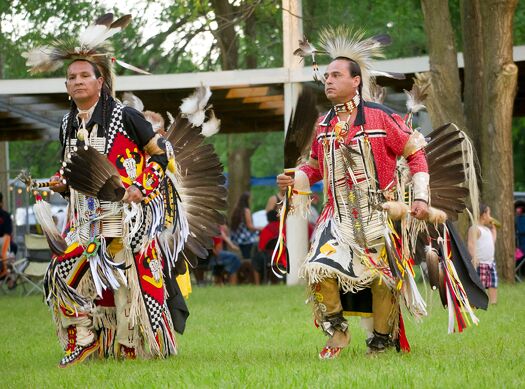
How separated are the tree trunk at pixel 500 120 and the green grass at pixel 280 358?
10.7 ft

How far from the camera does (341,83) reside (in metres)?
6.35

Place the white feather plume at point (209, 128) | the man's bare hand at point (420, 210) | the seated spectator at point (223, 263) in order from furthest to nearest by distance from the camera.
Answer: the seated spectator at point (223, 263)
the white feather plume at point (209, 128)
the man's bare hand at point (420, 210)

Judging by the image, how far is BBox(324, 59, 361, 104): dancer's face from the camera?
635 cm

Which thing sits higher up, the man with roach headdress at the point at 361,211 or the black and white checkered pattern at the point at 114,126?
the black and white checkered pattern at the point at 114,126

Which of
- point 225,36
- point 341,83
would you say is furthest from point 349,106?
point 225,36

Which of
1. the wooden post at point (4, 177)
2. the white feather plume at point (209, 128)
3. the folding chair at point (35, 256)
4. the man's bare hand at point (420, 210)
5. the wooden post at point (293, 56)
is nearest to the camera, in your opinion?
the man's bare hand at point (420, 210)

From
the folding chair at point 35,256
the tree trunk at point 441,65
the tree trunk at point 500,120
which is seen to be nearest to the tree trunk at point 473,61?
the tree trunk at point 500,120

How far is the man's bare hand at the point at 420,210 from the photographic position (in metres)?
6.12

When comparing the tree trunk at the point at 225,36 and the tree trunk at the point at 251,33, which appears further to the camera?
the tree trunk at the point at 251,33

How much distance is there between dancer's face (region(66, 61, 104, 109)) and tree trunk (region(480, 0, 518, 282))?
7707 mm

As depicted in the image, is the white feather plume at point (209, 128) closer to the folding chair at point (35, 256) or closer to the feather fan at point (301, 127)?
the feather fan at point (301, 127)

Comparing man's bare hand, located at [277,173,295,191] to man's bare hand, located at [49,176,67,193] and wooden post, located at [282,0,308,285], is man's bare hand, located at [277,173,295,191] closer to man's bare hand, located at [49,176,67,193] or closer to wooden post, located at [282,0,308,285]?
man's bare hand, located at [49,176,67,193]

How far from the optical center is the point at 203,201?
759 cm

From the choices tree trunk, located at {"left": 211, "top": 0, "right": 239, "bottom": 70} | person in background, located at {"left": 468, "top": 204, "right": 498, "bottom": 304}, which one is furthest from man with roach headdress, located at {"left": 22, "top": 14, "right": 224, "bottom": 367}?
tree trunk, located at {"left": 211, "top": 0, "right": 239, "bottom": 70}
